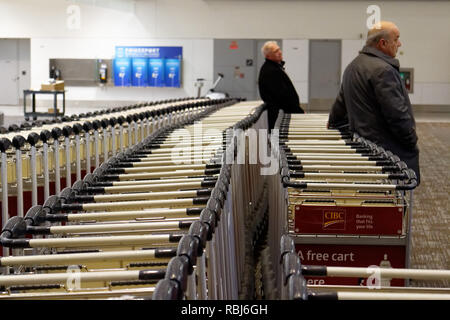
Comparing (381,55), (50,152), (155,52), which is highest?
(155,52)

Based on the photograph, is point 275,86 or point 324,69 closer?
point 275,86

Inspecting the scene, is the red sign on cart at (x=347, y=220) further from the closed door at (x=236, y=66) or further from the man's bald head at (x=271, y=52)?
the closed door at (x=236, y=66)

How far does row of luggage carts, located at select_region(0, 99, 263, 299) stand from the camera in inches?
77.2

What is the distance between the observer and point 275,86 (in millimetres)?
9070

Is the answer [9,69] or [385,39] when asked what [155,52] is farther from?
[385,39]

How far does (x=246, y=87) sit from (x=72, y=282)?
2011 centimetres

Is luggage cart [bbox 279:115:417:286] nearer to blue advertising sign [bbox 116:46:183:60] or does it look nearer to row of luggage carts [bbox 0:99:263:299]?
row of luggage carts [bbox 0:99:263:299]

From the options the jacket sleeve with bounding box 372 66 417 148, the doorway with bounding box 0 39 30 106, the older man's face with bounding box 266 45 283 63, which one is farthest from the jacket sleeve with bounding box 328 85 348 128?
the doorway with bounding box 0 39 30 106

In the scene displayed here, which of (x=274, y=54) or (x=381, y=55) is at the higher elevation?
(x=274, y=54)

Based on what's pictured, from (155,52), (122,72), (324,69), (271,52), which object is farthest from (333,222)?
(155,52)

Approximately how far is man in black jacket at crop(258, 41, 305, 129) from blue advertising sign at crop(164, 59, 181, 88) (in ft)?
41.6

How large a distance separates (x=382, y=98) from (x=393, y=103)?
0.26ft

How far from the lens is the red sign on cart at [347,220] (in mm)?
3301
